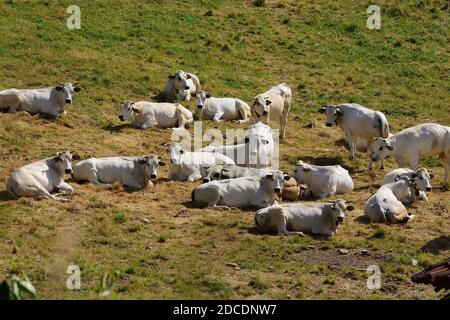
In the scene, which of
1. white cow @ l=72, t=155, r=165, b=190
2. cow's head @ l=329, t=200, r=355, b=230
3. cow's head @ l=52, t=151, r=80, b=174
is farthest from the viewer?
white cow @ l=72, t=155, r=165, b=190

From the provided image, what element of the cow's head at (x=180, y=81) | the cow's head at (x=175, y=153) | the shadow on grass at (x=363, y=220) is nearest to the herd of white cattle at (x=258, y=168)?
the cow's head at (x=175, y=153)

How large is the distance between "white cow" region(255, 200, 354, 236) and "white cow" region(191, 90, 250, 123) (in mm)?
9347

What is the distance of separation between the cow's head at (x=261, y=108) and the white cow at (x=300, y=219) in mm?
8081

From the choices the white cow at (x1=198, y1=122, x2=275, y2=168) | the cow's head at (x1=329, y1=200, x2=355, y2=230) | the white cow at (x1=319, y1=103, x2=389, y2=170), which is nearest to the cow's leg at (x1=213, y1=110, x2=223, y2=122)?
the white cow at (x1=319, y1=103, x2=389, y2=170)

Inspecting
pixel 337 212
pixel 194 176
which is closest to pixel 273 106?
pixel 194 176

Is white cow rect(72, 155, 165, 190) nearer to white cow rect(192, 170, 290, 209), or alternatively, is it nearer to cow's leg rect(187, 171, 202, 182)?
cow's leg rect(187, 171, 202, 182)

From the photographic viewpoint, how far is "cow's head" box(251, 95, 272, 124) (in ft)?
91.4

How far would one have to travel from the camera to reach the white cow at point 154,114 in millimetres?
27688

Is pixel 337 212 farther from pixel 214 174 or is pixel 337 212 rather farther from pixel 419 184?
pixel 214 174

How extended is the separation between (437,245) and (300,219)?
281 cm

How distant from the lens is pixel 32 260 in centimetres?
1761

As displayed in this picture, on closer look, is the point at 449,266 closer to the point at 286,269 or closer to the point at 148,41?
the point at 286,269

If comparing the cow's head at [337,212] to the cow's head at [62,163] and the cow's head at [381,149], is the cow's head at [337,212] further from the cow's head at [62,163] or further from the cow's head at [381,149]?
the cow's head at [62,163]

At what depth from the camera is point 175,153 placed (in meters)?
23.4
